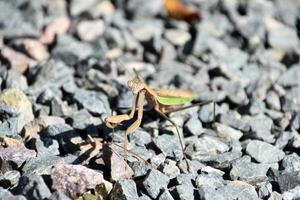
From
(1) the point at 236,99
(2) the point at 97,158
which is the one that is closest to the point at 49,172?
(2) the point at 97,158

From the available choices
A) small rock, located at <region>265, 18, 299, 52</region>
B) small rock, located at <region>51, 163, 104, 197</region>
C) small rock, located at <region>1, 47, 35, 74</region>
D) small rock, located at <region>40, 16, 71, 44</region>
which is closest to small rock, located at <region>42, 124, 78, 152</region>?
small rock, located at <region>51, 163, 104, 197</region>

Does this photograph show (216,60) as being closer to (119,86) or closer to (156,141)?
(119,86)

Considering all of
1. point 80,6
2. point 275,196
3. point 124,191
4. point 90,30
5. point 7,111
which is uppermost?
point 80,6

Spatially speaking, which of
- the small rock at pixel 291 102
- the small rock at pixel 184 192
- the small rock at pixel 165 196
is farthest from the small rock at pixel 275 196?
the small rock at pixel 291 102

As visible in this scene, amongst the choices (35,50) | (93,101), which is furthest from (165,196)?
(35,50)

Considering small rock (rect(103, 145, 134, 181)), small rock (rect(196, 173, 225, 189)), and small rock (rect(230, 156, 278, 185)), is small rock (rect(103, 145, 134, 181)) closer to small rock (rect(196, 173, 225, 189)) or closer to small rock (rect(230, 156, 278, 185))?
small rock (rect(196, 173, 225, 189))

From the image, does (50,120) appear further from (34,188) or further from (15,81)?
(34,188)
